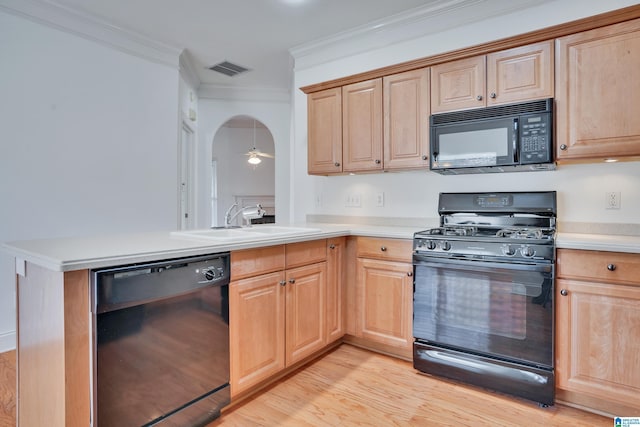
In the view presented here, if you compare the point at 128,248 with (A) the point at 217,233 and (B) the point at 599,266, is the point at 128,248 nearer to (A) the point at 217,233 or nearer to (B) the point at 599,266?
(A) the point at 217,233

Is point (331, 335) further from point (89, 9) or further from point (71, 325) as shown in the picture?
point (89, 9)

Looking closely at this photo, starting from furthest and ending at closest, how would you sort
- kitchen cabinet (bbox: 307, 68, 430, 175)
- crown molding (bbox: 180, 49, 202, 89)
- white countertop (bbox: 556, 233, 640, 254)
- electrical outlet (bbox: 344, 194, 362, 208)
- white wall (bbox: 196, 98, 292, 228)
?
white wall (bbox: 196, 98, 292, 228)
crown molding (bbox: 180, 49, 202, 89)
electrical outlet (bbox: 344, 194, 362, 208)
kitchen cabinet (bbox: 307, 68, 430, 175)
white countertop (bbox: 556, 233, 640, 254)

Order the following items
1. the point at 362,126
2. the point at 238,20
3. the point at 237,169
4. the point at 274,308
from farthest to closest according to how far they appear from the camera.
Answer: the point at 237,169 → the point at 238,20 → the point at 362,126 → the point at 274,308

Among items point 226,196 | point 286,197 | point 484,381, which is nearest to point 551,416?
point 484,381

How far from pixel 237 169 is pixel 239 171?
59 mm

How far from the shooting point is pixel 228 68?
4215 millimetres

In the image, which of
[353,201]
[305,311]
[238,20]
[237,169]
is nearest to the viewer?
[305,311]

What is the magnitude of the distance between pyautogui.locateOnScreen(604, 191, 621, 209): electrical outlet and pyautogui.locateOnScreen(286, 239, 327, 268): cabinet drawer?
177 cm

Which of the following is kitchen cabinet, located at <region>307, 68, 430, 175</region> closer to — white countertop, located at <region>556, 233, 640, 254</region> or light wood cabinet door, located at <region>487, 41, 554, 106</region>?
light wood cabinet door, located at <region>487, 41, 554, 106</region>

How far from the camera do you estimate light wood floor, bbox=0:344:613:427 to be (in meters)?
1.80

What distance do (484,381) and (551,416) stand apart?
0.34m

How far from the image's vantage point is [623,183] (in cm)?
216

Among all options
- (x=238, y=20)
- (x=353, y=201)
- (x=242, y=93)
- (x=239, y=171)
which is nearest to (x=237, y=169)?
(x=239, y=171)

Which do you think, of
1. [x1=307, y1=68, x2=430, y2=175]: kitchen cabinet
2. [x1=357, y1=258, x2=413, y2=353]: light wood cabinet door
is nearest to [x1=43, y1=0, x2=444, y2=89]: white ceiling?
[x1=307, y1=68, x2=430, y2=175]: kitchen cabinet
